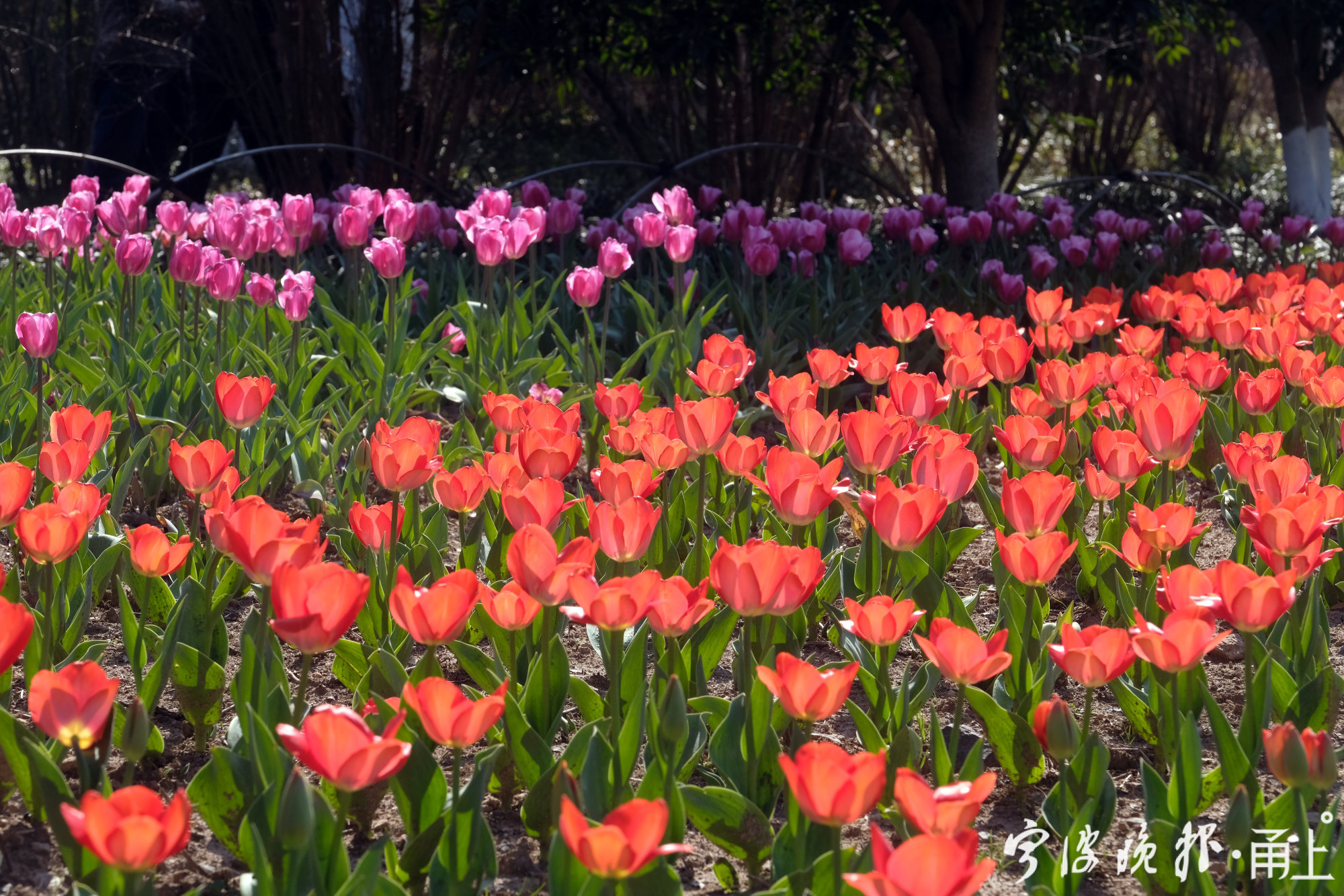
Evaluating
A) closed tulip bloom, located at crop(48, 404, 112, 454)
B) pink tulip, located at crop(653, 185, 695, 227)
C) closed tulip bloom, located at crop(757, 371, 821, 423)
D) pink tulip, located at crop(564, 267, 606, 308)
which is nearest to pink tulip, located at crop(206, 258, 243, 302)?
pink tulip, located at crop(564, 267, 606, 308)

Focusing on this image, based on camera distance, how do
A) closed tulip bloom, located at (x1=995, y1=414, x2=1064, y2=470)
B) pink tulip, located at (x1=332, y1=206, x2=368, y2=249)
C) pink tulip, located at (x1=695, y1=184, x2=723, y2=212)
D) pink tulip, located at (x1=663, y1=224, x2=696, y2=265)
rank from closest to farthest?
closed tulip bloom, located at (x1=995, y1=414, x2=1064, y2=470) → pink tulip, located at (x1=663, y1=224, x2=696, y2=265) → pink tulip, located at (x1=332, y1=206, x2=368, y2=249) → pink tulip, located at (x1=695, y1=184, x2=723, y2=212)

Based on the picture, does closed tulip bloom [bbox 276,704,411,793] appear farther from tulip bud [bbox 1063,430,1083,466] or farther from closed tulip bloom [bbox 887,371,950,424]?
tulip bud [bbox 1063,430,1083,466]


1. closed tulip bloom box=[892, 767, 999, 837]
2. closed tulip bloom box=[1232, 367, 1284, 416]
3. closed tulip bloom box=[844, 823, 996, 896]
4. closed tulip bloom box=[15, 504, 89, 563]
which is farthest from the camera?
closed tulip bloom box=[1232, 367, 1284, 416]

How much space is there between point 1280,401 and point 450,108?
5.66 metres

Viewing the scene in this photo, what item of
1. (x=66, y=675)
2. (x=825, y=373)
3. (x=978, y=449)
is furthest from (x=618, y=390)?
(x=66, y=675)

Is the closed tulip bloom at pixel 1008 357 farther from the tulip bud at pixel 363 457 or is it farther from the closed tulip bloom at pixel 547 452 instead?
the tulip bud at pixel 363 457

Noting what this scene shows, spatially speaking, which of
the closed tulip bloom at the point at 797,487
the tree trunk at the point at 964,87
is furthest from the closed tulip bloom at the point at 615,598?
the tree trunk at the point at 964,87

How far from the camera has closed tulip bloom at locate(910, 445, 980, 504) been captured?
171 centimetres

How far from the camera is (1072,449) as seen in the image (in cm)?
253

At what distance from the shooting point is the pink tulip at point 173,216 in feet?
11.0

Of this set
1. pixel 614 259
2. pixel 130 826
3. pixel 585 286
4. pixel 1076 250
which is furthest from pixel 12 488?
pixel 1076 250

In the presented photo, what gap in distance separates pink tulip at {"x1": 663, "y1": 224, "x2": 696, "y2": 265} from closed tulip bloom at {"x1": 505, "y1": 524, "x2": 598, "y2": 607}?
1.83m

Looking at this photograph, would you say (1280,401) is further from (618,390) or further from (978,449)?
(618,390)

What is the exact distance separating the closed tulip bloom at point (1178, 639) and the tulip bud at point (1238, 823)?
0.13 metres
